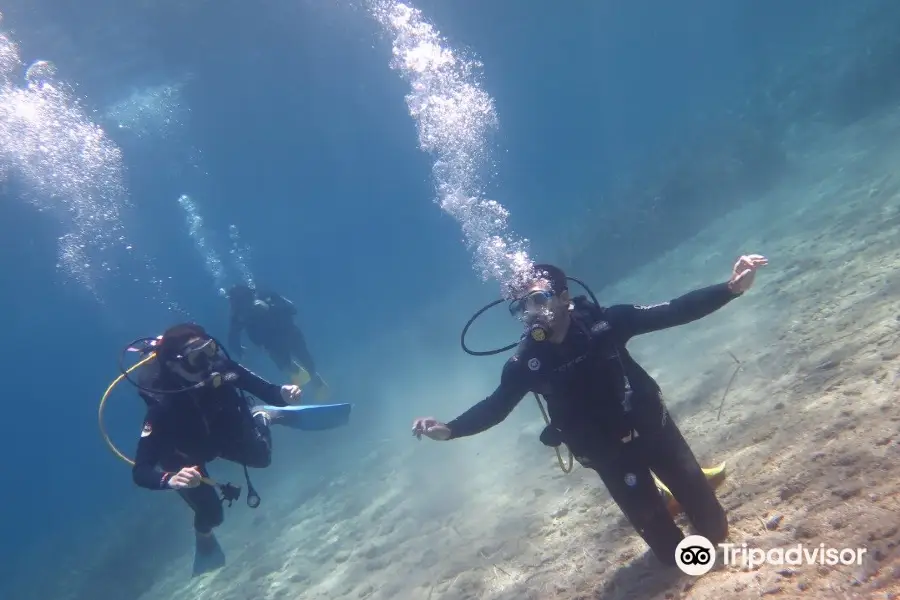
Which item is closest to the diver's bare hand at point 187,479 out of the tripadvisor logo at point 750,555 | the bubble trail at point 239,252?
the tripadvisor logo at point 750,555

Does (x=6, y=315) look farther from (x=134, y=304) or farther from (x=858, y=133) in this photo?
(x=858, y=133)

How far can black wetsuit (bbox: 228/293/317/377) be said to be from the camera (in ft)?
38.0

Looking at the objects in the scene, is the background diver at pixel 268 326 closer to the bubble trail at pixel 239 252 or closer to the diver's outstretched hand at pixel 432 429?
the diver's outstretched hand at pixel 432 429

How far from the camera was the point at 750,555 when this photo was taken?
10.3 ft

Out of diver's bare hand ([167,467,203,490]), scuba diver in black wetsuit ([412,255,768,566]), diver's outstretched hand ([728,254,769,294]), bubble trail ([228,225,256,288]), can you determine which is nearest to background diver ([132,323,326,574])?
diver's bare hand ([167,467,203,490])

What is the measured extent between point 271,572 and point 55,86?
19498 mm

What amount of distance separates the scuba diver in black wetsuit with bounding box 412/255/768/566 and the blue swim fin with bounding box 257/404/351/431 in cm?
331

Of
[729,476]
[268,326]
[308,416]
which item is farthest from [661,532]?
[268,326]

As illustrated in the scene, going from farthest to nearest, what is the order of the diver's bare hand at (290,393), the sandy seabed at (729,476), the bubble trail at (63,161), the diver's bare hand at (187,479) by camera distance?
the bubble trail at (63,161)
the diver's bare hand at (290,393)
the diver's bare hand at (187,479)
the sandy seabed at (729,476)

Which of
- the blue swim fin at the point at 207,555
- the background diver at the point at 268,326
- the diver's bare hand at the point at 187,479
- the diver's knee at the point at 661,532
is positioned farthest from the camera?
the background diver at the point at 268,326

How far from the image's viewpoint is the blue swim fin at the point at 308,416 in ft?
21.0

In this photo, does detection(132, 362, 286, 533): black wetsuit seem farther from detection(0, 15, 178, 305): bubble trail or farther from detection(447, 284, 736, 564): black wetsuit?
detection(0, 15, 178, 305): bubble trail

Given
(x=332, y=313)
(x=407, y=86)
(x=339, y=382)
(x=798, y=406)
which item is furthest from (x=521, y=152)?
(x=798, y=406)

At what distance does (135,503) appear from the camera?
21609 millimetres
